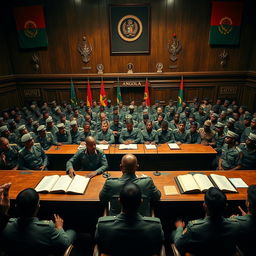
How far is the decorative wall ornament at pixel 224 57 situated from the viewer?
33.3ft

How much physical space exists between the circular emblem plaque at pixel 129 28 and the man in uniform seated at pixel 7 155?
7877mm

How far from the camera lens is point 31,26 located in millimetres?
9969

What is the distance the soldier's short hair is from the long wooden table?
245 centimetres

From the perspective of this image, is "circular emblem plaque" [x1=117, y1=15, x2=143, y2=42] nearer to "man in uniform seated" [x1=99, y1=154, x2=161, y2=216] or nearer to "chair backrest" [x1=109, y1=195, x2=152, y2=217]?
"man in uniform seated" [x1=99, y1=154, x2=161, y2=216]

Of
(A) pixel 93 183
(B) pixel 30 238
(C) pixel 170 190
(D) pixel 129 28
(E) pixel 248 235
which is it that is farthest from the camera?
(D) pixel 129 28

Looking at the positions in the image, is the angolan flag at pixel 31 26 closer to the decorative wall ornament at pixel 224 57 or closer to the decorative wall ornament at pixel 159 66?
the decorative wall ornament at pixel 159 66

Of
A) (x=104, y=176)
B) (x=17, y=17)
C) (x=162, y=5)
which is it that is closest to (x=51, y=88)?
(x=17, y=17)

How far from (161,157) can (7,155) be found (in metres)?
3.51

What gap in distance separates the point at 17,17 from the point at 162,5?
727 centimetres

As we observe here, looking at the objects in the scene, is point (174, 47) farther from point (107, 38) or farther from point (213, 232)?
point (213, 232)

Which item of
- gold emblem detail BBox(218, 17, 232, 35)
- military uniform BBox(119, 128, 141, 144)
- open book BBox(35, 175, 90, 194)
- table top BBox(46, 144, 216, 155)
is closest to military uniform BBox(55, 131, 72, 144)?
table top BBox(46, 144, 216, 155)

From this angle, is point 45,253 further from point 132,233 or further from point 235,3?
point 235,3

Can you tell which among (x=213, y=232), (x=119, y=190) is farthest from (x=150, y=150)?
(x=213, y=232)

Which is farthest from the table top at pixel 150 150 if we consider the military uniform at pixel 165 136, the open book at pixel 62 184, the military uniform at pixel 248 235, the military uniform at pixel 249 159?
the military uniform at pixel 248 235
